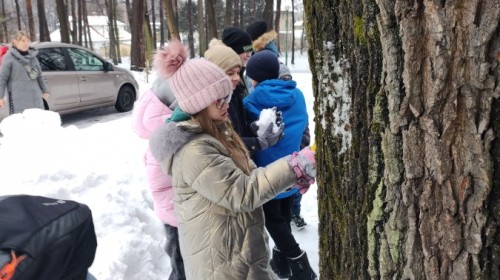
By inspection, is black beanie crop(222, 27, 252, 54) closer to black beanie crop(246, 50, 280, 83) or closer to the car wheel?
black beanie crop(246, 50, 280, 83)

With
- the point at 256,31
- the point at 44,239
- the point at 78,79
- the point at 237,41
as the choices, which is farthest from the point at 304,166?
the point at 78,79

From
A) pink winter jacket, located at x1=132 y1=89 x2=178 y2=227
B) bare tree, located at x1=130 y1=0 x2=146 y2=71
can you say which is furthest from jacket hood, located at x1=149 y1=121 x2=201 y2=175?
bare tree, located at x1=130 y1=0 x2=146 y2=71

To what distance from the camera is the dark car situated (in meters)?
8.60

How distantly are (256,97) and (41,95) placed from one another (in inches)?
179

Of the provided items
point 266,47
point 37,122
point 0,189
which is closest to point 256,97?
point 266,47

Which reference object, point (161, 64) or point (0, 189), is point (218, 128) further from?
point (0, 189)

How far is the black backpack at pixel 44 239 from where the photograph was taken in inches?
53.9

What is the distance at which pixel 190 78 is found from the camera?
2094mm

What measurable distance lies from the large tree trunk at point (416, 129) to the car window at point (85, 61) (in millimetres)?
8823

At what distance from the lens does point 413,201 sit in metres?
1.02

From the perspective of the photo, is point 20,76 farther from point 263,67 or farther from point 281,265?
point 281,265

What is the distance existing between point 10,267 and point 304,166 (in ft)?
3.54

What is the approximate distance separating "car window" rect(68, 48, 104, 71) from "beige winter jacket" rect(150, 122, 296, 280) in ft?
25.8

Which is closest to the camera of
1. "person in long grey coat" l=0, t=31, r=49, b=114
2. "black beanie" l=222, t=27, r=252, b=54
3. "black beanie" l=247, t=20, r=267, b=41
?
"black beanie" l=222, t=27, r=252, b=54
